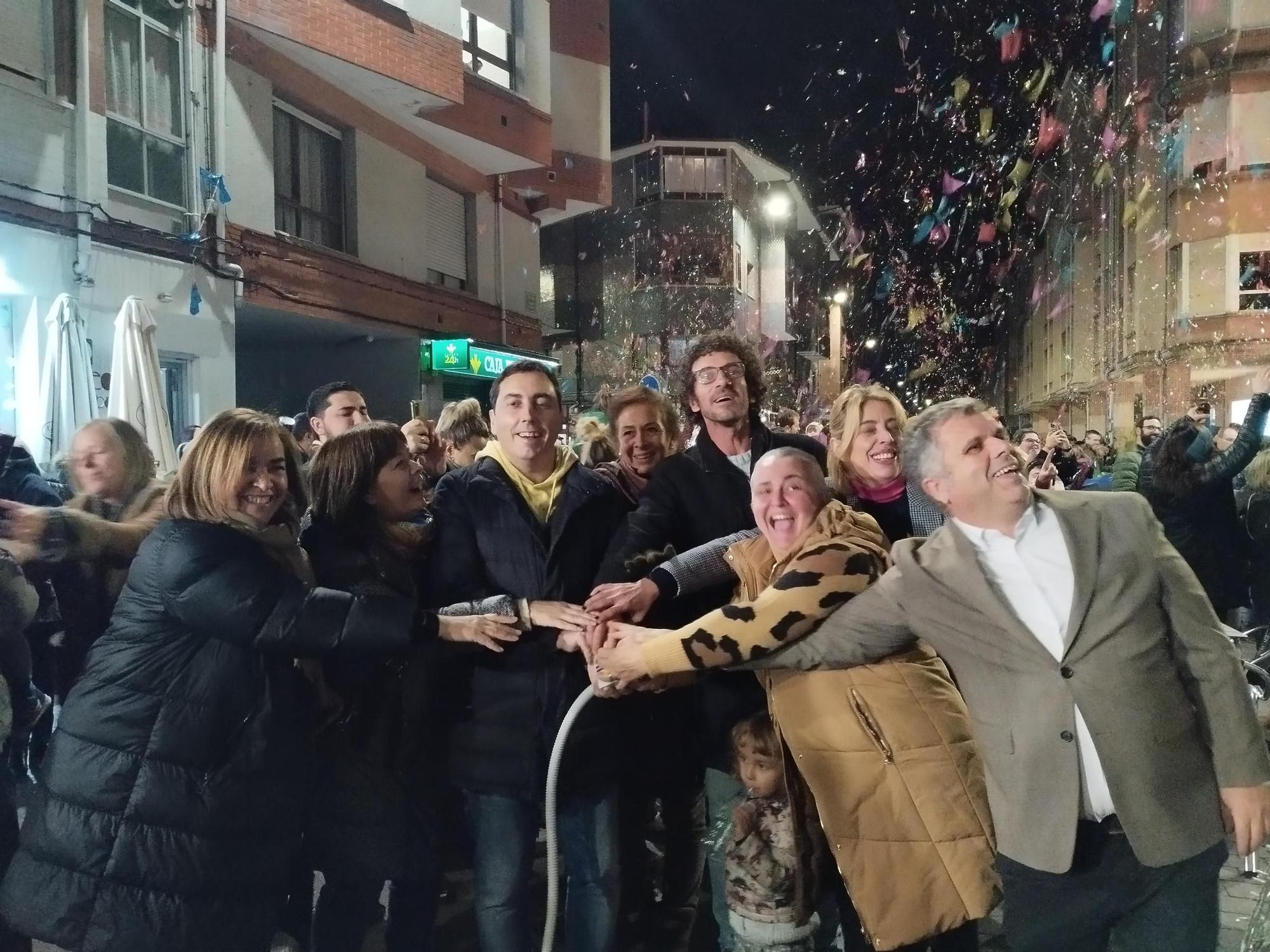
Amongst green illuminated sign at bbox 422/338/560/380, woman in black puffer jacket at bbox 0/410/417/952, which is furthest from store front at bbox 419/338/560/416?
woman in black puffer jacket at bbox 0/410/417/952

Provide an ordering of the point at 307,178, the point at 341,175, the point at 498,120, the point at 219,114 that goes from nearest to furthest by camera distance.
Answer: the point at 219,114
the point at 307,178
the point at 341,175
the point at 498,120

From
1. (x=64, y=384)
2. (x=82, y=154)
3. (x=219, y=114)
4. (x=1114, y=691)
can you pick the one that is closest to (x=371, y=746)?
(x=1114, y=691)

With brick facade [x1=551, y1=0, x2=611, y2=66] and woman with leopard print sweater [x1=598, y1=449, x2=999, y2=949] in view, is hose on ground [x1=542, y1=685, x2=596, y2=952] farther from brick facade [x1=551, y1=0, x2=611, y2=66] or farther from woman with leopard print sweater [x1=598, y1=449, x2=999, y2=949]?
brick facade [x1=551, y1=0, x2=611, y2=66]

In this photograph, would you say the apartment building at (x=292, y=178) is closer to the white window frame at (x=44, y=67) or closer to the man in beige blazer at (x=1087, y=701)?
the white window frame at (x=44, y=67)

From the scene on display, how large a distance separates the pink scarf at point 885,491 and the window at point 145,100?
1115 cm

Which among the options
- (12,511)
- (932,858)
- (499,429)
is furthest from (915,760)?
(12,511)

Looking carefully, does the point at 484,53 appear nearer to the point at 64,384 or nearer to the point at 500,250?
the point at 500,250

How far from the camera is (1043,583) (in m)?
2.26

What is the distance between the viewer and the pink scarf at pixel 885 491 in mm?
3592

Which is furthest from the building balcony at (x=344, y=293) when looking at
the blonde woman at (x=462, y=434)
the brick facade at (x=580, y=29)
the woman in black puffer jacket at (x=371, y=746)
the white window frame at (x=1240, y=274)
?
the white window frame at (x=1240, y=274)

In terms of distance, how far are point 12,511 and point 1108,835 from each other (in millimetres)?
3481

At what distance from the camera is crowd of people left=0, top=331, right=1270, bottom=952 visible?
2207 mm

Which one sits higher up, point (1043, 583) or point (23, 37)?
point (23, 37)

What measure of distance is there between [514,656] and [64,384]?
7.49m
